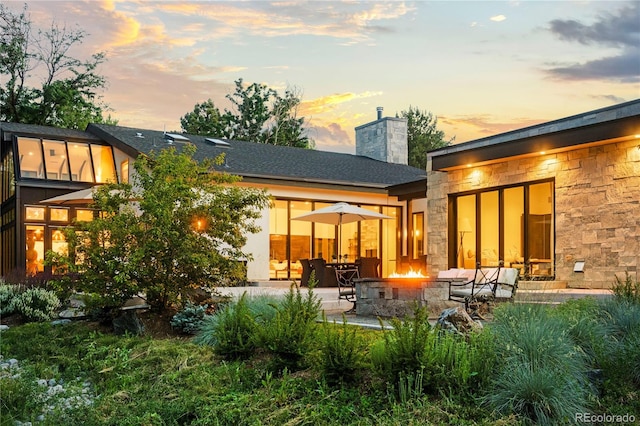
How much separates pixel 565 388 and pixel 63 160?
57.0 feet

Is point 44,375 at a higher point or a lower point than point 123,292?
lower

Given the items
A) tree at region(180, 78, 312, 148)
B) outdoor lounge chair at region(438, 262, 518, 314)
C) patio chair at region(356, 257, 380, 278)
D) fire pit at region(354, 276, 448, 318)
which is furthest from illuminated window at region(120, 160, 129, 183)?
tree at region(180, 78, 312, 148)

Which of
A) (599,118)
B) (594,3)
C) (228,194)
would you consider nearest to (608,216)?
(599,118)

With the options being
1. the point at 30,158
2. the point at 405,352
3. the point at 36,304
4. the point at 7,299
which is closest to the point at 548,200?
the point at 405,352

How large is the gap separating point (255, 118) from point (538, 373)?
1259 inches

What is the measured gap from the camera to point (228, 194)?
9.30 m

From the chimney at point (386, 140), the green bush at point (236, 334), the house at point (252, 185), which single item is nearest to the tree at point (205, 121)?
the chimney at point (386, 140)

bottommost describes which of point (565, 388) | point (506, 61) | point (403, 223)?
point (565, 388)

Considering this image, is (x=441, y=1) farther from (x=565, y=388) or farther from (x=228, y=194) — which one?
(x=565, y=388)

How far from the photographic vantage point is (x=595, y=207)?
12.2 meters

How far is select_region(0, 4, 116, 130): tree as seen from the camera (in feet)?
90.9

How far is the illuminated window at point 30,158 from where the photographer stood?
18.8m

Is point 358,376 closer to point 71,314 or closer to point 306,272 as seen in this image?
point 71,314

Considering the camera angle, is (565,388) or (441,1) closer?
(565,388)
